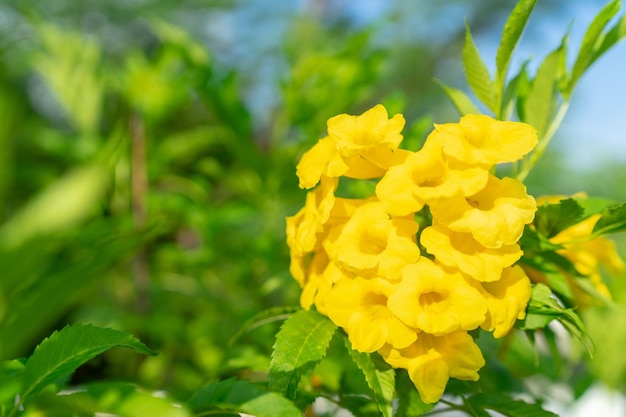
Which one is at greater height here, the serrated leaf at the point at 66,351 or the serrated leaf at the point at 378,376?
the serrated leaf at the point at 66,351

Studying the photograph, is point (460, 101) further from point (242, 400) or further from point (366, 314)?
point (242, 400)

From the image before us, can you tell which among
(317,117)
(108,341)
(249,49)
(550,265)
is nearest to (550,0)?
(249,49)

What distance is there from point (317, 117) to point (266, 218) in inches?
8.7

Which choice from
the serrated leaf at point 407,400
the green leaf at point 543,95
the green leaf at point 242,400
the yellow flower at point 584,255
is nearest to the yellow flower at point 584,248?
the yellow flower at point 584,255

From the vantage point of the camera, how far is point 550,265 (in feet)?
2.09

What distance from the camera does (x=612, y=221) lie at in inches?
23.5

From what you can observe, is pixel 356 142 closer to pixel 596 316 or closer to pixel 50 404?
pixel 50 404

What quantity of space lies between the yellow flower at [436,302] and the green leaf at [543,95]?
0.79 feet

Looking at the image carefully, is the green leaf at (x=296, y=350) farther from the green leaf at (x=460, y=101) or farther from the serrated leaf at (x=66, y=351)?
the green leaf at (x=460, y=101)

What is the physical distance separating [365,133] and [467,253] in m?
0.13

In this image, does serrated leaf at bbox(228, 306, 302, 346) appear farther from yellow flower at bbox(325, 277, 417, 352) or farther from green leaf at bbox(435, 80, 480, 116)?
green leaf at bbox(435, 80, 480, 116)

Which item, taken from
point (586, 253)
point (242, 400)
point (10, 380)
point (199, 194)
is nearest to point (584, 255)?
point (586, 253)

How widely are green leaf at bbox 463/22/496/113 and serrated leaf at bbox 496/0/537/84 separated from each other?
0.01 m

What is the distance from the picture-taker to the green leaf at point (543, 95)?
2.25 feet
